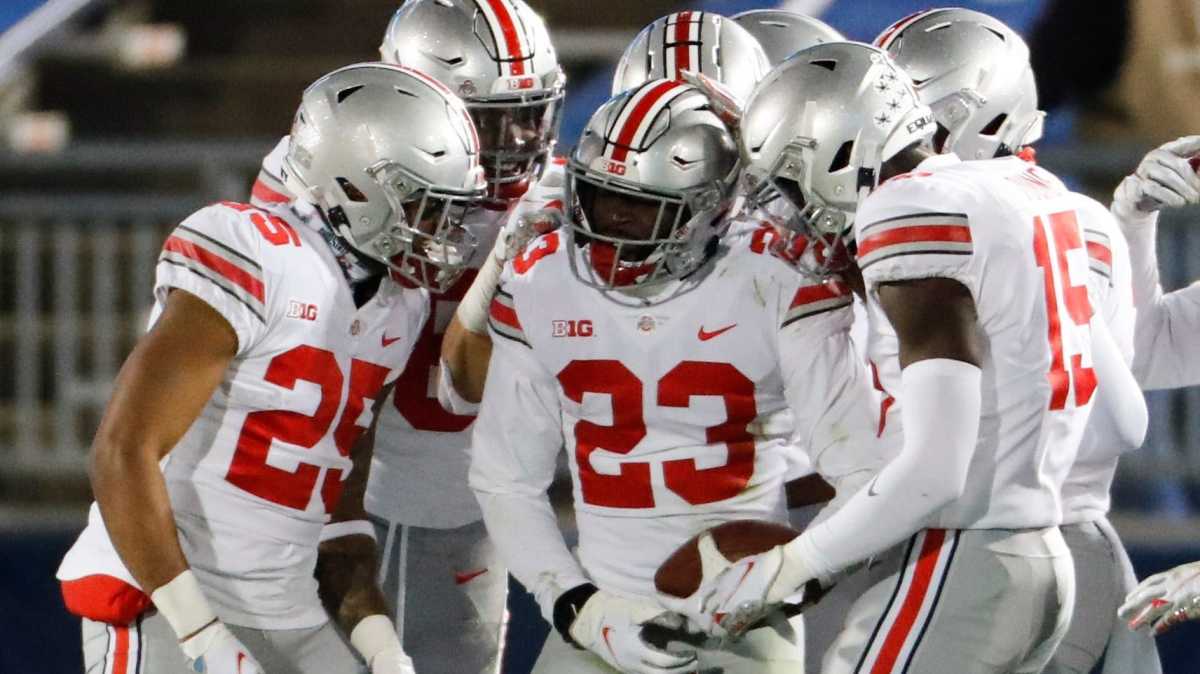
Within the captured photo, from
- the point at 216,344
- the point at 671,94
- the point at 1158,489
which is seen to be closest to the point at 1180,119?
the point at 1158,489

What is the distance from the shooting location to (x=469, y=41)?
3.80 metres

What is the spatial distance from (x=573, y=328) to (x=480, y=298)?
8.9 inches

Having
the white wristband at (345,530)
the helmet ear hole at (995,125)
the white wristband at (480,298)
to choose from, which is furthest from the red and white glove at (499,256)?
the helmet ear hole at (995,125)

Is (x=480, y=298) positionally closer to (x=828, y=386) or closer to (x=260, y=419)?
(x=260, y=419)

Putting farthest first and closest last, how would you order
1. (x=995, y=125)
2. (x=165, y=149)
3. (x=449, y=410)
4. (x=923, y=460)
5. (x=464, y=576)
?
(x=165, y=149) < (x=464, y=576) < (x=449, y=410) < (x=995, y=125) < (x=923, y=460)

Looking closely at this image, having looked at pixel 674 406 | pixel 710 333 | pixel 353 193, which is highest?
pixel 353 193

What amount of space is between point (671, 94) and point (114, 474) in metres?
1.06

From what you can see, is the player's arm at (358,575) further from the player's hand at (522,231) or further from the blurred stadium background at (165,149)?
the blurred stadium background at (165,149)

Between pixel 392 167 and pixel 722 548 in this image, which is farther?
pixel 392 167

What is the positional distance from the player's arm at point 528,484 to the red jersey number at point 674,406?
9cm

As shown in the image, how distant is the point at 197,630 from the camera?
9.67 ft

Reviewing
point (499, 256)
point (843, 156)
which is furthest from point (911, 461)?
point (499, 256)

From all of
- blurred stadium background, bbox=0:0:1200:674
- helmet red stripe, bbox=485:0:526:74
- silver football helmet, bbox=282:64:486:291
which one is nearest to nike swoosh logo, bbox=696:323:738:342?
silver football helmet, bbox=282:64:486:291

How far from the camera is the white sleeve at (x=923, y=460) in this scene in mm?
2746
